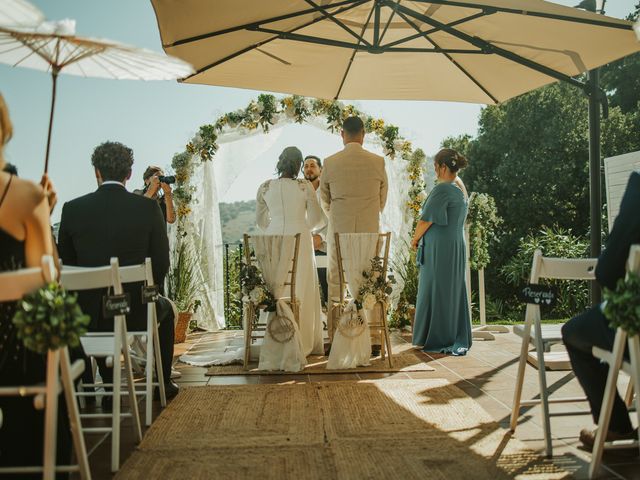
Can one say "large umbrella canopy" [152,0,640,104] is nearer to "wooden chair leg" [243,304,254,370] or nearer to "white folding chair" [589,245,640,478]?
"wooden chair leg" [243,304,254,370]

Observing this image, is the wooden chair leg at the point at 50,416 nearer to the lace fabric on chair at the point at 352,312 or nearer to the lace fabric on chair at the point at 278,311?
the lace fabric on chair at the point at 278,311

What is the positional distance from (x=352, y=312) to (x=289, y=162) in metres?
1.45

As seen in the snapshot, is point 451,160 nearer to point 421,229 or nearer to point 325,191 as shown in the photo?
point 421,229

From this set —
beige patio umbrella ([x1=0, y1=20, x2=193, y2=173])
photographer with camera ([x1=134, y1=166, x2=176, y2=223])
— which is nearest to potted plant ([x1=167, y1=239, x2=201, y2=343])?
photographer with camera ([x1=134, y1=166, x2=176, y2=223])

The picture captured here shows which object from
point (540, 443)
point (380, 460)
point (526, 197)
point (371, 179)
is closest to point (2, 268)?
point (380, 460)

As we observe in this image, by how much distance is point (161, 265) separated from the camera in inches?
169

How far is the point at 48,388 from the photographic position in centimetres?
212

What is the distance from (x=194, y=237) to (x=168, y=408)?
4049mm

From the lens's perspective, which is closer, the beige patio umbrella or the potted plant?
the beige patio umbrella

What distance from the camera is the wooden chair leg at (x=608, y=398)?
2.55 meters

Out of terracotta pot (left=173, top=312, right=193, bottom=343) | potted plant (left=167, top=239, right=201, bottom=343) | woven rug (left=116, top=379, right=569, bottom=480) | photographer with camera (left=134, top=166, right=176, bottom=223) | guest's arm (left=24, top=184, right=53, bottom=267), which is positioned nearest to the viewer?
guest's arm (left=24, top=184, right=53, bottom=267)

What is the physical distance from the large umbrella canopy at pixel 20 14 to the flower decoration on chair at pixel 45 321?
106cm

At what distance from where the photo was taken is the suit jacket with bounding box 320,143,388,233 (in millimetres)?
5801

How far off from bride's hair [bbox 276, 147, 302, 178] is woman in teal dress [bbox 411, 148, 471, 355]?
1266mm
